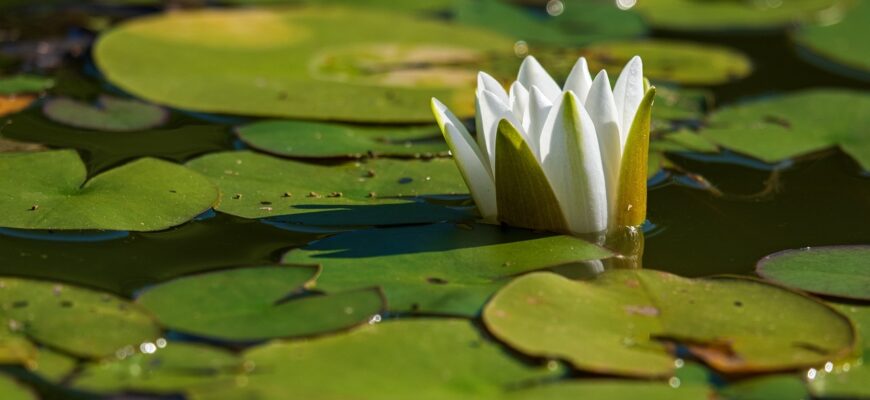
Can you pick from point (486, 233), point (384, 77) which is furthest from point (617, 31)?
point (486, 233)

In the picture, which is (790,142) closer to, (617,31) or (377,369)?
(617,31)

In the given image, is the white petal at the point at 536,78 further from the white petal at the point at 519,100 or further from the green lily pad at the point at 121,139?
the green lily pad at the point at 121,139

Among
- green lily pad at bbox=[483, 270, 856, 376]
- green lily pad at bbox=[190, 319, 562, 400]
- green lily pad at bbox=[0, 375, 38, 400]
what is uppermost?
green lily pad at bbox=[483, 270, 856, 376]

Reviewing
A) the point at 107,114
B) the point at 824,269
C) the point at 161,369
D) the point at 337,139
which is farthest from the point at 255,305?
the point at 107,114

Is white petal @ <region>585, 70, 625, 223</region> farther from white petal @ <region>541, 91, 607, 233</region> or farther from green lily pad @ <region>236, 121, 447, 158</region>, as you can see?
green lily pad @ <region>236, 121, 447, 158</region>

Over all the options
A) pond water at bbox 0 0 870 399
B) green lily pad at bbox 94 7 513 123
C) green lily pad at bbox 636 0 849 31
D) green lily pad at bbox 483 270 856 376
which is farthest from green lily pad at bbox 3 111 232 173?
green lily pad at bbox 636 0 849 31

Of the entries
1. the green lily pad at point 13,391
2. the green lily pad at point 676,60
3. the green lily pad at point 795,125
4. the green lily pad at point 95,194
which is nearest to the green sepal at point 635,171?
the green lily pad at point 795,125
